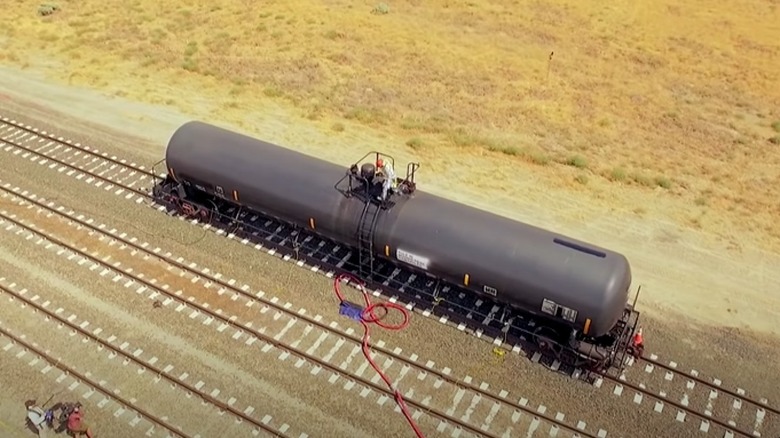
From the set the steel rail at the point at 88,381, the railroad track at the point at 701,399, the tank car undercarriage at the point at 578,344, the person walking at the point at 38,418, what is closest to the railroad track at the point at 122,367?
the steel rail at the point at 88,381

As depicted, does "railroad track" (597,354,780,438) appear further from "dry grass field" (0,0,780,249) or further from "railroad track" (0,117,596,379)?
"dry grass field" (0,0,780,249)

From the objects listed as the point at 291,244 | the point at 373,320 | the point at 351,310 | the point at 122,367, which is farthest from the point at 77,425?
the point at 291,244

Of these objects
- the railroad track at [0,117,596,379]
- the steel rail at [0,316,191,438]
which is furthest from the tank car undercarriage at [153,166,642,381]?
the steel rail at [0,316,191,438]

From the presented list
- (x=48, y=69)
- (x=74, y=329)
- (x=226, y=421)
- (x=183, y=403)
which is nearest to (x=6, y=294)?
(x=74, y=329)

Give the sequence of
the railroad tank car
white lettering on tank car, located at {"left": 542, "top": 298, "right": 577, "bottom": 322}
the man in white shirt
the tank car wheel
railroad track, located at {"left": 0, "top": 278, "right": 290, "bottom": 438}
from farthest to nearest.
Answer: the tank car wheel → the man in white shirt → railroad track, located at {"left": 0, "top": 278, "right": 290, "bottom": 438} → white lettering on tank car, located at {"left": 542, "top": 298, "right": 577, "bottom": 322} → the railroad tank car

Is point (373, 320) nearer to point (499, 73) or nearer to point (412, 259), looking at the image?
point (412, 259)

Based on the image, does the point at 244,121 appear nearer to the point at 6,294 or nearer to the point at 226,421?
the point at 6,294
